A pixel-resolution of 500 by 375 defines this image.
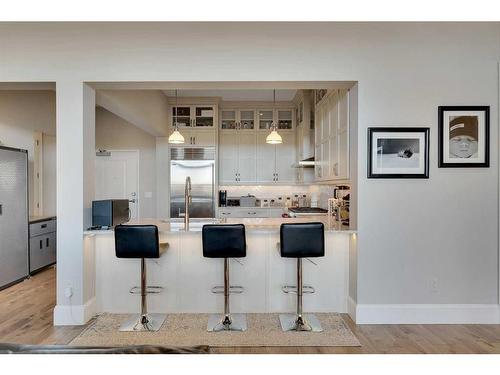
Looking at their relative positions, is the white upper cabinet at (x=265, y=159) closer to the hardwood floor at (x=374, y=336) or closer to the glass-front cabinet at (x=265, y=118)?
the glass-front cabinet at (x=265, y=118)

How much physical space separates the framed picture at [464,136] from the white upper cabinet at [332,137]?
0.89 meters

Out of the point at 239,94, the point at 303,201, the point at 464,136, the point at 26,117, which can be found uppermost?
the point at 239,94

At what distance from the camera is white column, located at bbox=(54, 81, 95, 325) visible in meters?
2.98

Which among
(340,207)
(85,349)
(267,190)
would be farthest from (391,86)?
(267,190)

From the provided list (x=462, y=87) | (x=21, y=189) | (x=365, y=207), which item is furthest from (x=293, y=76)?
(x=21, y=189)

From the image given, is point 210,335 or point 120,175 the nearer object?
point 210,335

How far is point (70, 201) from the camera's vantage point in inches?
118

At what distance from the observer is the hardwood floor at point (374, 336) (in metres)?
2.51

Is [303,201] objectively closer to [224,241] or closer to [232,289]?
[232,289]

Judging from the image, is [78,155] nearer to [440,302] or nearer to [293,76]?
[293,76]

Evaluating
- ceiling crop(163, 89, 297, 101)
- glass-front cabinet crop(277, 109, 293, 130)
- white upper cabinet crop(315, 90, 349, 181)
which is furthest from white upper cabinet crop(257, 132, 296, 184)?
white upper cabinet crop(315, 90, 349, 181)

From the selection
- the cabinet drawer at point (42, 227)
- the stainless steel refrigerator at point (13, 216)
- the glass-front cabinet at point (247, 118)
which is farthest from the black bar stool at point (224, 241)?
the glass-front cabinet at point (247, 118)

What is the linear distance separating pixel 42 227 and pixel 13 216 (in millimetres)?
645

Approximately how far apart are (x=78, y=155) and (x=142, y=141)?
3.49 metres
